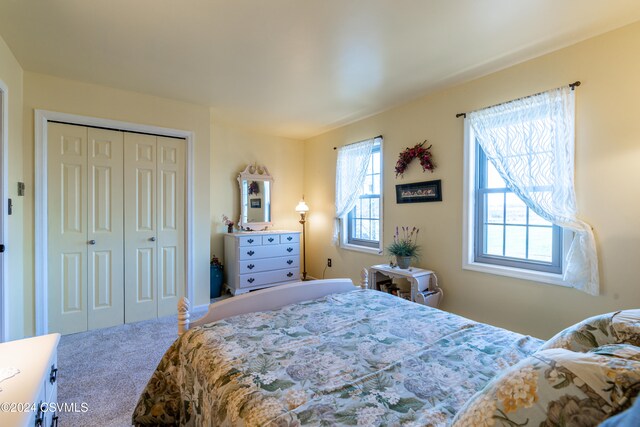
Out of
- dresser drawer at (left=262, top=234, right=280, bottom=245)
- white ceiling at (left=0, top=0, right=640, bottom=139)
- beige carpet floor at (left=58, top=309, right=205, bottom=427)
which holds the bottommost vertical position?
beige carpet floor at (left=58, top=309, right=205, bottom=427)

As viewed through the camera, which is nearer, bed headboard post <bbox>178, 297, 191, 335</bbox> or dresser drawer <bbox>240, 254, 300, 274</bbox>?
bed headboard post <bbox>178, 297, 191, 335</bbox>

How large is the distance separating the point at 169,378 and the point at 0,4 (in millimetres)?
2407

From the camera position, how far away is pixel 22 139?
2570 millimetres

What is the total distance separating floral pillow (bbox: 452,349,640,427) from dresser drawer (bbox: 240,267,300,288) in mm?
3577

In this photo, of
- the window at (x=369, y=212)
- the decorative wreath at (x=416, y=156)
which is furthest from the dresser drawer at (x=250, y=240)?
the decorative wreath at (x=416, y=156)

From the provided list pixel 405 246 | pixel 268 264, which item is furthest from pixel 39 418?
pixel 268 264

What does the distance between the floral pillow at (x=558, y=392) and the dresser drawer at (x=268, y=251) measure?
11.6 ft

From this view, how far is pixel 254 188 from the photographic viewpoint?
4551 millimetres

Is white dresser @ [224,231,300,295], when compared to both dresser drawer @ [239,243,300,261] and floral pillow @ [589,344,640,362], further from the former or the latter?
floral pillow @ [589,344,640,362]

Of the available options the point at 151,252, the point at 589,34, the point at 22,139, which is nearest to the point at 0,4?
the point at 22,139

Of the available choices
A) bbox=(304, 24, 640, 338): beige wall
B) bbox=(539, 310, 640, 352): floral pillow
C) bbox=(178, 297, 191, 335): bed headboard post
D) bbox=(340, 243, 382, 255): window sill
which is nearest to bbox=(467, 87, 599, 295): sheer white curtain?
bbox=(304, 24, 640, 338): beige wall

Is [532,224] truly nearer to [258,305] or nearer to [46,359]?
[258,305]

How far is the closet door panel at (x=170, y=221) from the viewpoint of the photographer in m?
3.32

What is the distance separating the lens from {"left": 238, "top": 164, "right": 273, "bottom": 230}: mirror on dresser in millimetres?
4445
